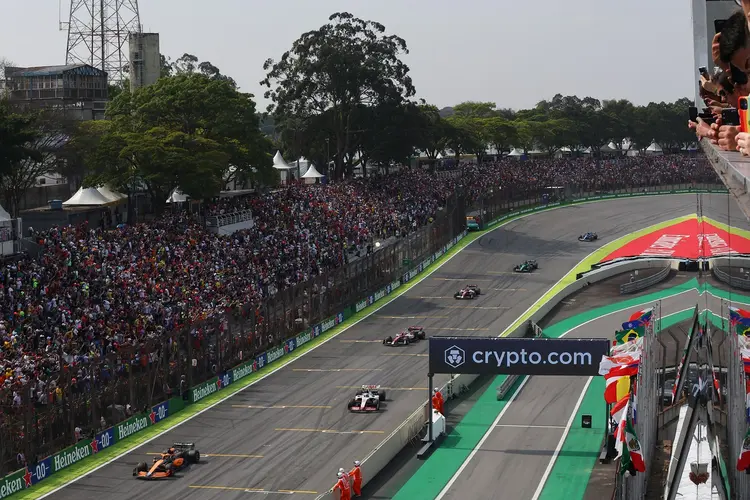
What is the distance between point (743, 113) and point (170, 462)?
106ft

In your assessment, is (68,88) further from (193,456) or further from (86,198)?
(193,456)

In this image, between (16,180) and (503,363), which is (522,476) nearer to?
(503,363)

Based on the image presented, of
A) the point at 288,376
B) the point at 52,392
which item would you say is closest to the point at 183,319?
the point at 288,376

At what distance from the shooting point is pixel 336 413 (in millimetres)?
49938

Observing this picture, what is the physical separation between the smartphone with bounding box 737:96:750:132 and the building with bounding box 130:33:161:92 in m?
96.6

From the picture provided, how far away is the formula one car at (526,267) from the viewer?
8650cm

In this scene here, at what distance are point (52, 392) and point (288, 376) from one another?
58.2 feet

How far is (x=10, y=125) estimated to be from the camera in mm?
60625

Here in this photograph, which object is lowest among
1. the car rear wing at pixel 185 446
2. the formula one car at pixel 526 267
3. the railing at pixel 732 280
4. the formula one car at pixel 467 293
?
the car rear wing at pixel 185 446

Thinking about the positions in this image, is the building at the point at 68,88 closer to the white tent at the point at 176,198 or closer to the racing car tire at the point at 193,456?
the white tent at the point at 176,198

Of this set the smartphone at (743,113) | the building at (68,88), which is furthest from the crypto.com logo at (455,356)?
the building at (68,88)

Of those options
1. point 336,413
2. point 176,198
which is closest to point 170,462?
point 336,413

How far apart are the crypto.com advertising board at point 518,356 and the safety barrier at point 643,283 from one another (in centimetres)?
3433

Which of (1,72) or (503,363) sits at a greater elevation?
(1,72)
